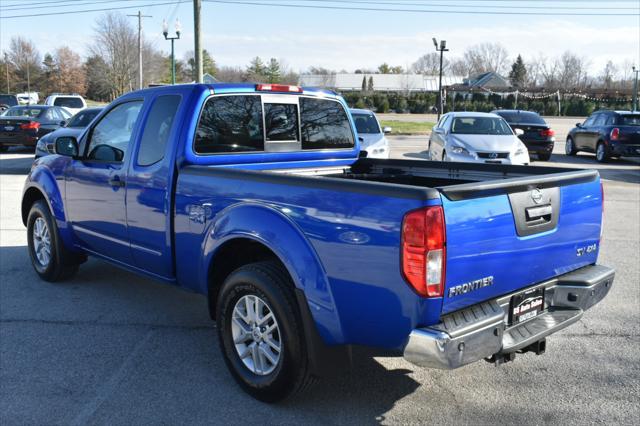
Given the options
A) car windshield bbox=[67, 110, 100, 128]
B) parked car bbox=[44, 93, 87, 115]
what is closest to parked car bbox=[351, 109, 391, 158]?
car windshield bbox=[67, 110, 100, 128]

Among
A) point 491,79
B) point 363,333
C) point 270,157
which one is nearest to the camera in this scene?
point 363,333

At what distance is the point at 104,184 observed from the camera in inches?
200

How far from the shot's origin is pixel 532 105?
63.7m

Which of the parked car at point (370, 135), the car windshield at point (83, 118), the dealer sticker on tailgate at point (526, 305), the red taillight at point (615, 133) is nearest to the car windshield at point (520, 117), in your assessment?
the red taillight at point (615, 133)

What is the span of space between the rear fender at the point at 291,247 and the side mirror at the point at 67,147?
7.62 feet

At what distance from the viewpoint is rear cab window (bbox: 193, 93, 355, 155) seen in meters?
4.57

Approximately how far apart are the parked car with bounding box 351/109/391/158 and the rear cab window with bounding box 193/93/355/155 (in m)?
7.99

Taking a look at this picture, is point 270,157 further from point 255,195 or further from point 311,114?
point 255,195

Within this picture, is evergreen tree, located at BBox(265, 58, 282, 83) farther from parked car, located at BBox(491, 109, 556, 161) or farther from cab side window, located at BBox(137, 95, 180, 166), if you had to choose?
cab side window, located at BBox(137, 95, 180, 166)

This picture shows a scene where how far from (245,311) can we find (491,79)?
326 ft

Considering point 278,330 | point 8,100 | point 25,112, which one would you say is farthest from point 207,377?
point 8,100

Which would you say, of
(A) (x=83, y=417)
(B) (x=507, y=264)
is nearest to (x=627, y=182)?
(B) (x=507, y=264)

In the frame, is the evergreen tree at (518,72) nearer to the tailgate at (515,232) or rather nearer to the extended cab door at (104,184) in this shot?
the extended cab door at (104,184)

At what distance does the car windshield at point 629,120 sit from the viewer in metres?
19.0
